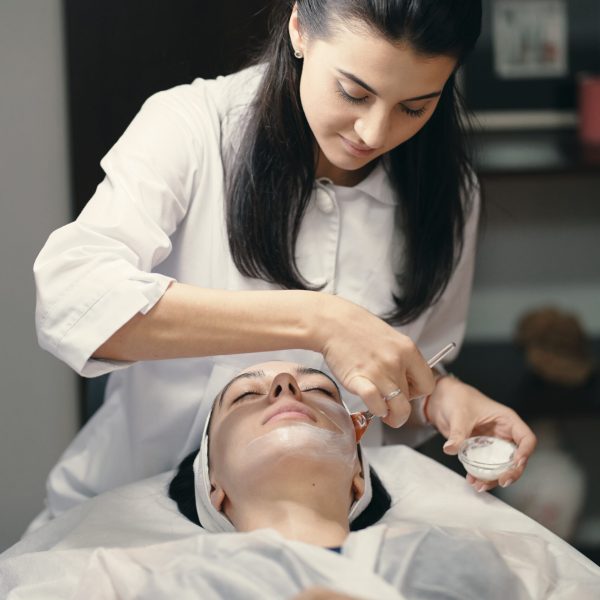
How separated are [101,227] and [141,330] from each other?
187 mm

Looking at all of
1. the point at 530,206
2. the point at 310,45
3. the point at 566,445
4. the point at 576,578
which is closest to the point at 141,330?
the point at 310,45

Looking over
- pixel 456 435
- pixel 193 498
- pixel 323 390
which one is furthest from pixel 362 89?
pixel 193 498

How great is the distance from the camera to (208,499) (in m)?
1.58

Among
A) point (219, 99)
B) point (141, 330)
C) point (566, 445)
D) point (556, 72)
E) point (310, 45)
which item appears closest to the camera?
point (141, 330)

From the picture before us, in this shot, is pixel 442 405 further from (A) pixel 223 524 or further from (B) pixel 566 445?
(B) pixel 566 445

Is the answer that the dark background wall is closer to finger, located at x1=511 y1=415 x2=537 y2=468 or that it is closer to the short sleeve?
the short sleeve

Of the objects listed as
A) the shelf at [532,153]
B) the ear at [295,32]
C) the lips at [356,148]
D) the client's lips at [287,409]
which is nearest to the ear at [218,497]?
the client's lips at [287,409]

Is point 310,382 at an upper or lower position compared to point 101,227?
lower

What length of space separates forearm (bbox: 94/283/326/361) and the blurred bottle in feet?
4.42

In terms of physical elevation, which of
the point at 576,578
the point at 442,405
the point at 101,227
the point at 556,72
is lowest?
the point at 576,578

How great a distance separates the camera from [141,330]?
140cm

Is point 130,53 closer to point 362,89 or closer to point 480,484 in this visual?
point 362,89

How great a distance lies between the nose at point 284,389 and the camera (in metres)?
1.55

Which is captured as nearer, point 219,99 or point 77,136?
point 219,99
